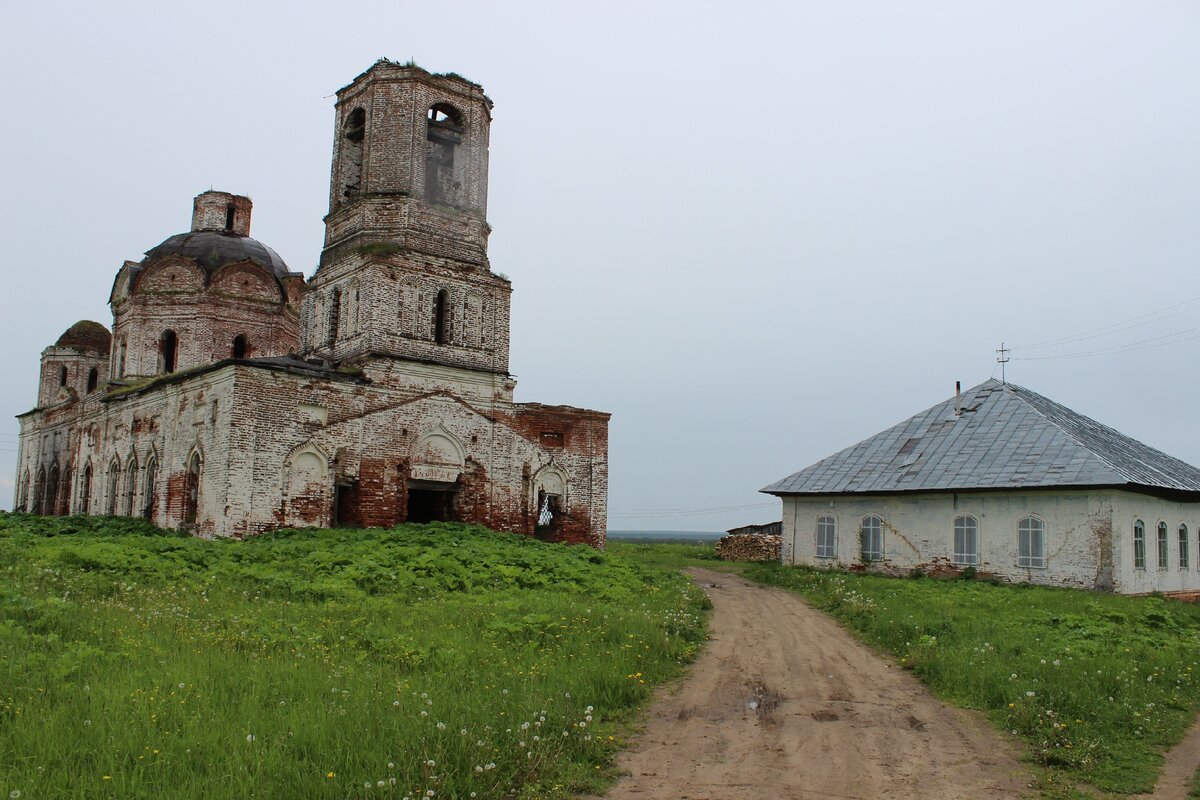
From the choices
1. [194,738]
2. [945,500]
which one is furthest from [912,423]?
[194,738]

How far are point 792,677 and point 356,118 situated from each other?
Answer: 2000cm

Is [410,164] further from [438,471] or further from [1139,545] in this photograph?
[1139,545]

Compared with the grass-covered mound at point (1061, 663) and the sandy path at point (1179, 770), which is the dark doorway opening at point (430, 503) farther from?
the sandy path at point (1179, 770)

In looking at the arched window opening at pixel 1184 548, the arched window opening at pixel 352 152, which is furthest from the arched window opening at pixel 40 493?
the arched window opening at pixel 1184 548

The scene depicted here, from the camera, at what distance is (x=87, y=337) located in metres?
35.5

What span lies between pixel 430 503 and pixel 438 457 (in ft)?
6.15

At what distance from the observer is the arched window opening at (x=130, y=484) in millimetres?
24266

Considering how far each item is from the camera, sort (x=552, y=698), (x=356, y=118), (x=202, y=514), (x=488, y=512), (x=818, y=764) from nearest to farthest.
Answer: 1. (x=818, y=764)
2. (x=552, y=698)
3. (x=202, y=514)
4. (x=488, y=512)
5. (x=356, y=118)

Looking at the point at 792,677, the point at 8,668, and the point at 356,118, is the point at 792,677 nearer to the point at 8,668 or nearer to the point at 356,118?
the point at 8,668

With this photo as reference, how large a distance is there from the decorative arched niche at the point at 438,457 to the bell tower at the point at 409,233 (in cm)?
187

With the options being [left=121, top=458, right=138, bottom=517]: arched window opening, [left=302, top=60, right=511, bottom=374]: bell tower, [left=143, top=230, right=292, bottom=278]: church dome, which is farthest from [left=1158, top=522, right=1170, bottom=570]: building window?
[left=143, top=230, right=292, bottom=278]: church dome

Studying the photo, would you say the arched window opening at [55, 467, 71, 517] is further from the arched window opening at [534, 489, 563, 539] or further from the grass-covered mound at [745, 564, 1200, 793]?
the grass-covered mound at [745, 564, 1200, 793]

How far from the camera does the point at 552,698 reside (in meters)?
7.12

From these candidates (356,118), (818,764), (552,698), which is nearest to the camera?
(818,764)
